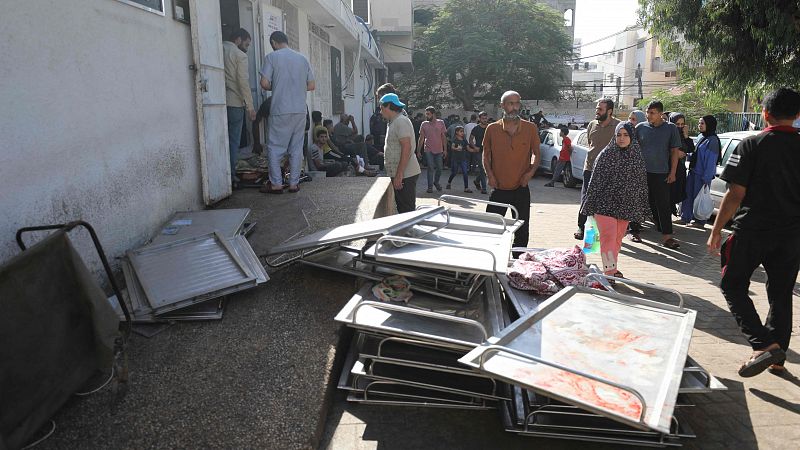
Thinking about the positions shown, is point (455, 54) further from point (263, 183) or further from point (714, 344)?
point (714, 344)

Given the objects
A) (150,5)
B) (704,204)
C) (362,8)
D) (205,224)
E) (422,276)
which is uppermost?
(362,8)

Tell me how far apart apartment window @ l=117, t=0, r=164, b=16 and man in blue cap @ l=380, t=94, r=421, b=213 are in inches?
86.0

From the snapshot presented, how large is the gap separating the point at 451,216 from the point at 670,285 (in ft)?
7.85

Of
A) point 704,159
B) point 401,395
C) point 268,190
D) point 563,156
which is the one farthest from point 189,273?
point 563,156

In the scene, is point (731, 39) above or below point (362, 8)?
below

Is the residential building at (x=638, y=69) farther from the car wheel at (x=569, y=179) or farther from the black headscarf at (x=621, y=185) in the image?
the black headscarf at (x=621, y=185)

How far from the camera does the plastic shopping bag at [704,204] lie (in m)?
8.38

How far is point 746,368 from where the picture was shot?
11.6 feet

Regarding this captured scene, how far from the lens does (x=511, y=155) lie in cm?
549

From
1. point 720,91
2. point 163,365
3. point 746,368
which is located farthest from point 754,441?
Result: point 720,91

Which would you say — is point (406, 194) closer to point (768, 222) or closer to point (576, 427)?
point (768, 222)

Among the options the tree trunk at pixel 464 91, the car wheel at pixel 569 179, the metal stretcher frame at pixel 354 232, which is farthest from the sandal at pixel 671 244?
the tree trunk at pixel 464 91

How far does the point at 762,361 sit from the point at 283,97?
16.9 feet

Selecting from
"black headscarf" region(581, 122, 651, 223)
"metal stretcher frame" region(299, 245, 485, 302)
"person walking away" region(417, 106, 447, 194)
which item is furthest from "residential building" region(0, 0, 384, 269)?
"person walking away" region(417, 106, 447, 194)
